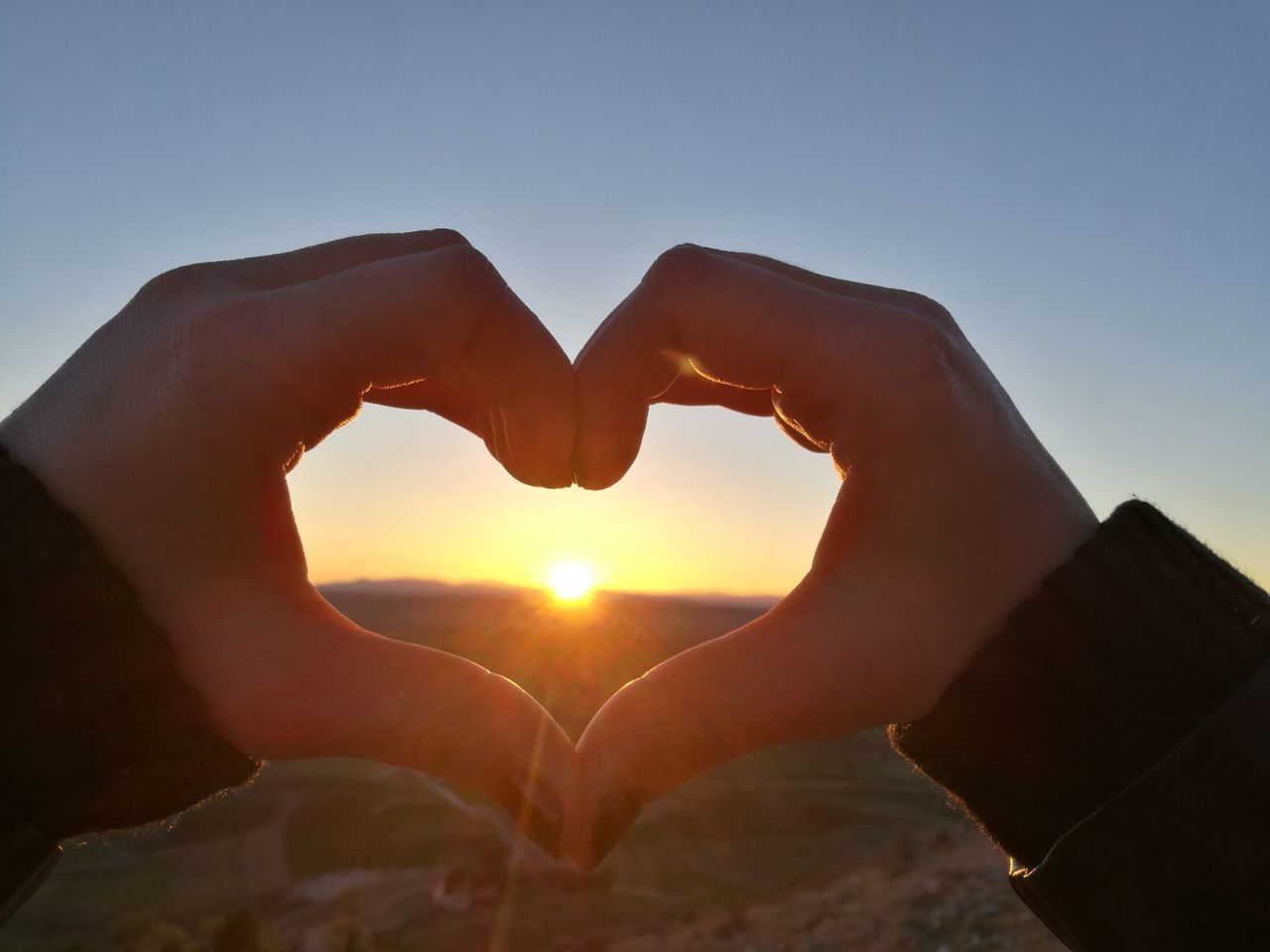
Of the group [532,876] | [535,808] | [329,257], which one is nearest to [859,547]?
[535,808]

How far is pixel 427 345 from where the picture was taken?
5.83 ft

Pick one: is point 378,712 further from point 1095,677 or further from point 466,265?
point 1095,677

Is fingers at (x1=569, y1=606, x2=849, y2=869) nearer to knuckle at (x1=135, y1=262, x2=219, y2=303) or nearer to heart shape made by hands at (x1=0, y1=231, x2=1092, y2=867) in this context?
heart shape made by hands at (x1=0, y1=231, x2=1092, y2=867)

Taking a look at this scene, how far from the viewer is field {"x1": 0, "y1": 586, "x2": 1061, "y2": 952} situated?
8.62 metres

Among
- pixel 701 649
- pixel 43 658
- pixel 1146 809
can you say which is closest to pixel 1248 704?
pixel 1146 809

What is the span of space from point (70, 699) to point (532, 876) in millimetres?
11260

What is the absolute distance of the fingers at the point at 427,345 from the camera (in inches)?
65.0

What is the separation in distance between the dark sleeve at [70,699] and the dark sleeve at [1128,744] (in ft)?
4.84

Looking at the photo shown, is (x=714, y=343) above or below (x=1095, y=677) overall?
above

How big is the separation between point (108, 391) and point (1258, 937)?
7.33ft

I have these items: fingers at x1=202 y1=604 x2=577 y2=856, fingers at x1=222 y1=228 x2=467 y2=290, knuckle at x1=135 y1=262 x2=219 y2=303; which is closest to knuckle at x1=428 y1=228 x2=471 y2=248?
fingers at x1=222 y1=228 x2=467 y2=290

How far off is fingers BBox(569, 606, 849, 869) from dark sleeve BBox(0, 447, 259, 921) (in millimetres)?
789

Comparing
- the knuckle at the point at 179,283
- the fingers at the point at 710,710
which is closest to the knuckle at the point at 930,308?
the fingers at the point at 710,710

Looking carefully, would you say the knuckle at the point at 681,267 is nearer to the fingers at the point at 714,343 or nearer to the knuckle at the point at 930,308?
the fingers at the point at 714,343
